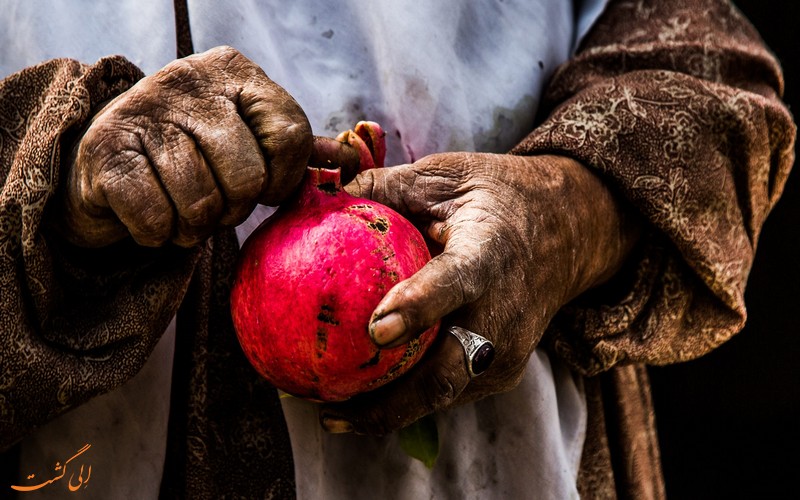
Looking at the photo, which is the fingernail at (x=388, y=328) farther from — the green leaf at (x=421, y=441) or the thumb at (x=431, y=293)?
the green leaf at (x=421, y=441)

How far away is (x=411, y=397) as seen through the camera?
79 cm

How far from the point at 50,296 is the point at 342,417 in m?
0.37

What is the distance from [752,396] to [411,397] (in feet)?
6.52

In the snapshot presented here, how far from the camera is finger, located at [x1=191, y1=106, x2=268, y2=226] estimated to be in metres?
0.70

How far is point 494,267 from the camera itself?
80 cm

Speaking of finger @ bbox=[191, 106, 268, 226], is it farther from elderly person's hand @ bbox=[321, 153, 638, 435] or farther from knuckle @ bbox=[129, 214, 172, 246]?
elderly person's hand @ bbox=[321, 153, 638, 435]

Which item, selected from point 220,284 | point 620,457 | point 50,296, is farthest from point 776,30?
point 50,296

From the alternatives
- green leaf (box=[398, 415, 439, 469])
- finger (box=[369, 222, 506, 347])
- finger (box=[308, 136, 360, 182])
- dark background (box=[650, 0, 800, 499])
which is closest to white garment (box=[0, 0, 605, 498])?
green leaf (box=[398, 415, 439, 469])

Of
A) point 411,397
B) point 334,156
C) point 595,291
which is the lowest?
point 595,291

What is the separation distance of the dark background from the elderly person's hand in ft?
4.65

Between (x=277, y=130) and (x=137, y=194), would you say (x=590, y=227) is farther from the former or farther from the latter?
(x=137, y=194)

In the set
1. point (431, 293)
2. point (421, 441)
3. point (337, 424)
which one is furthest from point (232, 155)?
point (421, 441)

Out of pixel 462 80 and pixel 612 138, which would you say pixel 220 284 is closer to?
pixel 462 80

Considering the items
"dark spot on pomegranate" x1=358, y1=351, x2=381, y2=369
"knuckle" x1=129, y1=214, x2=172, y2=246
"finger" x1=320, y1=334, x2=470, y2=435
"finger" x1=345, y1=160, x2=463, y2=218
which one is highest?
"knuckle" x1=129, y1=214, x2=172, y2=246
